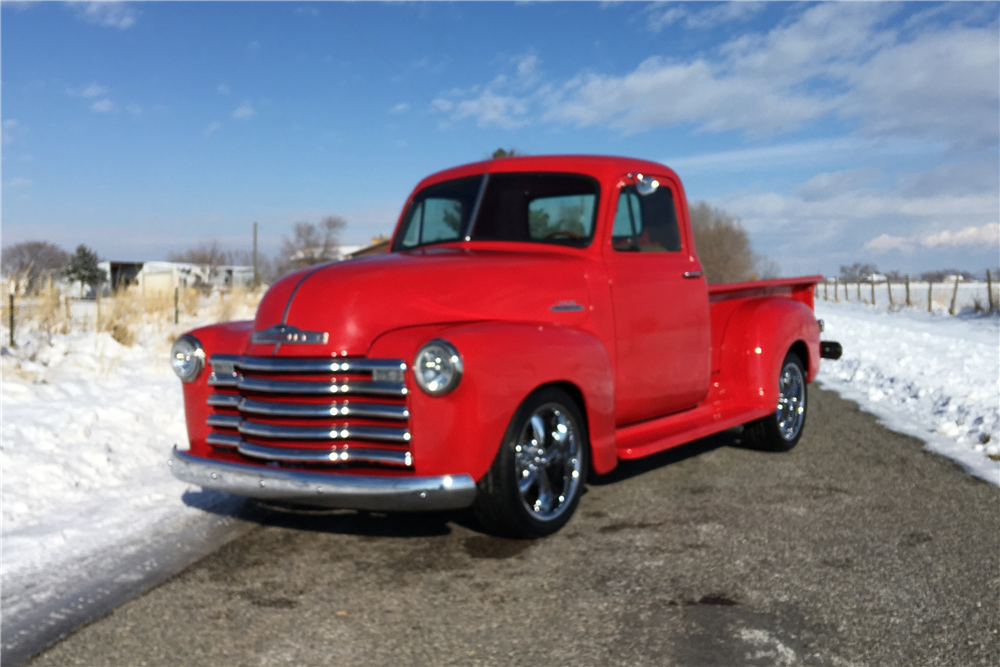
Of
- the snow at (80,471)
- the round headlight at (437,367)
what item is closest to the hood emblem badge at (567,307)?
the round headlight at (437,367)

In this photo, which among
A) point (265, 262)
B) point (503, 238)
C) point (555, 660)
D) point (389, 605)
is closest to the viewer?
point (555, 660)

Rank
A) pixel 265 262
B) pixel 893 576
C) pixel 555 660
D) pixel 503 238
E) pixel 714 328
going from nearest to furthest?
pixel 555 660 < pixel 893 576 < pixel 503 238 < pixel 714 328 < pixel 265 262

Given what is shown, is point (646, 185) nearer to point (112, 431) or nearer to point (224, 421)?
point (224, 421)

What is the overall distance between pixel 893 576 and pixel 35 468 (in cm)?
512

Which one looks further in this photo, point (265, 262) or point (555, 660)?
point (265, 262)

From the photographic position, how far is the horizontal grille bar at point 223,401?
4.52m

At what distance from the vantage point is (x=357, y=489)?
3832 millimetres

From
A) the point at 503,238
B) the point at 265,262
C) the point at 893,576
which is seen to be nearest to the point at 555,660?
the point at 893,576

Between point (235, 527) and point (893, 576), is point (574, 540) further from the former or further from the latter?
point (235, 527)

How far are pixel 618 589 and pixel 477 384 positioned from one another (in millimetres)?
1100

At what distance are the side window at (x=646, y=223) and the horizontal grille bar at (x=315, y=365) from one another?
82.3 inches

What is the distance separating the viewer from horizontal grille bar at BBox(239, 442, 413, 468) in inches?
157

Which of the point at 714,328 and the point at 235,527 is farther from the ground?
the point at 714,328

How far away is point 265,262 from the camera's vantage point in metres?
89.4
